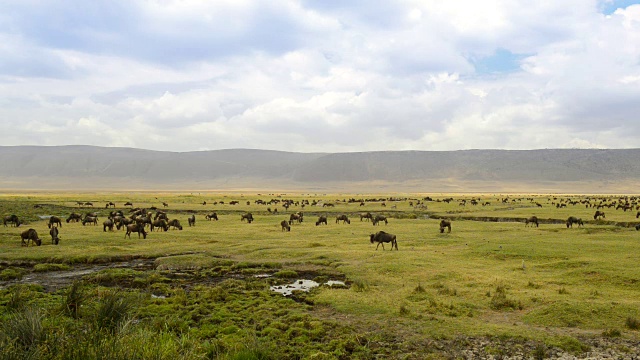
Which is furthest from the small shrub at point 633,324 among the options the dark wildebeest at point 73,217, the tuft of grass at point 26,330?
the dark wildebeest at point 73,217

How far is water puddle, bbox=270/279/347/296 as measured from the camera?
18359mm

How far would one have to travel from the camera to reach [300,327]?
13.5 meters

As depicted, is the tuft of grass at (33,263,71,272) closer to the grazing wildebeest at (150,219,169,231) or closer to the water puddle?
the water puddle

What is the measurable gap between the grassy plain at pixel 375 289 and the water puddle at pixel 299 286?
62cm

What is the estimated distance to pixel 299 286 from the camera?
1938 centimetres

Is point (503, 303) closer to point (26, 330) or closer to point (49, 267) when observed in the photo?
point (26, 330)

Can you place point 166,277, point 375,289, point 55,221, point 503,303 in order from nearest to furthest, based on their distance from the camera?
1. point 503,303
2. point 375,289
3. point 166,277
4. point 55,221

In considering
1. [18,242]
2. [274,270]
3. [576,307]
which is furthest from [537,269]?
[18,242]

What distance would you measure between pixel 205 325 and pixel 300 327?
2.79m

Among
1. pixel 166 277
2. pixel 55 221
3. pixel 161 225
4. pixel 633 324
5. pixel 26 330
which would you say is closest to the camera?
pixel 26 330

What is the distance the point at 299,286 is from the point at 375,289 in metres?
3.33

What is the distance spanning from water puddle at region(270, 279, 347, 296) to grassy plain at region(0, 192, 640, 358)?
24.5 inches

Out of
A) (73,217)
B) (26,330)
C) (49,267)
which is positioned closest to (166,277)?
(49,267)

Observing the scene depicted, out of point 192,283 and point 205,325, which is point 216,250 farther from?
point 205,325
